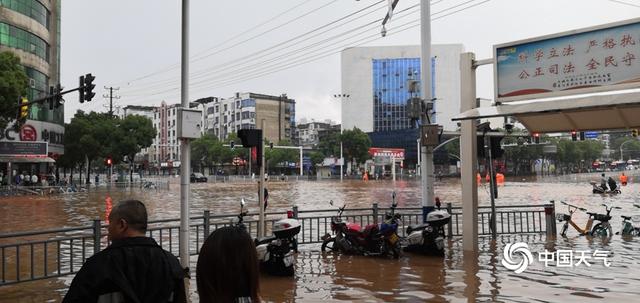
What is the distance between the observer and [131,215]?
2.97 meters

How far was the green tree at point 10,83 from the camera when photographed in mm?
27422

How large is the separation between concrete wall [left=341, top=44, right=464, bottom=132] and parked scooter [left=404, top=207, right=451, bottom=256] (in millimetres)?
94956

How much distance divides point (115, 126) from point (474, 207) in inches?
2088

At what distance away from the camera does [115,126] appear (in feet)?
191

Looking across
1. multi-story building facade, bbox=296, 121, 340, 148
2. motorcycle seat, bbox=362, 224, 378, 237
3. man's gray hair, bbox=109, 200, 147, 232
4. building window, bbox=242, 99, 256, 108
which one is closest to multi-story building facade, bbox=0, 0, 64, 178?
motorcycle seat, bbox=362, 224, 378, 237

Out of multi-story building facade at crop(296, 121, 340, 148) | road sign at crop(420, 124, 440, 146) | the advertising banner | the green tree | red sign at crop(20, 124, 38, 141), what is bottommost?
road sign at crop(420, 124, 440, 146)

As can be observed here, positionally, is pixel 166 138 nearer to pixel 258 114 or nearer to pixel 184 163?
pixel 258 114

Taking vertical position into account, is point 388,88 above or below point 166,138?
above

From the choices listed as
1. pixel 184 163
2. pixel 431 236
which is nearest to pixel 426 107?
Answer: pixel 431 236

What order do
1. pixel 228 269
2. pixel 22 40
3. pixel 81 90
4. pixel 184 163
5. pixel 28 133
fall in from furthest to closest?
pixel 28 133, pixel 22 40, pixel 81 90, pixel 184 163, pixel 228 269

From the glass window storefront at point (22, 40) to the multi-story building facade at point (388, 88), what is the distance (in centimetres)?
7172

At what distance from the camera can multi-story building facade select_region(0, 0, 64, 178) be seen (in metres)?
40.0

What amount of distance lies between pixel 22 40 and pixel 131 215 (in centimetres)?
4491

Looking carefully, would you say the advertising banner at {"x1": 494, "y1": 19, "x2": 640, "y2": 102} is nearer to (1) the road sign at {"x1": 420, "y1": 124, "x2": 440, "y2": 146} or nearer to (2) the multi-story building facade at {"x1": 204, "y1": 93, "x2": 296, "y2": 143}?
(1) the road sign at {"x1": 420, "y1": 124, "x2": 440, "y2": 146}
